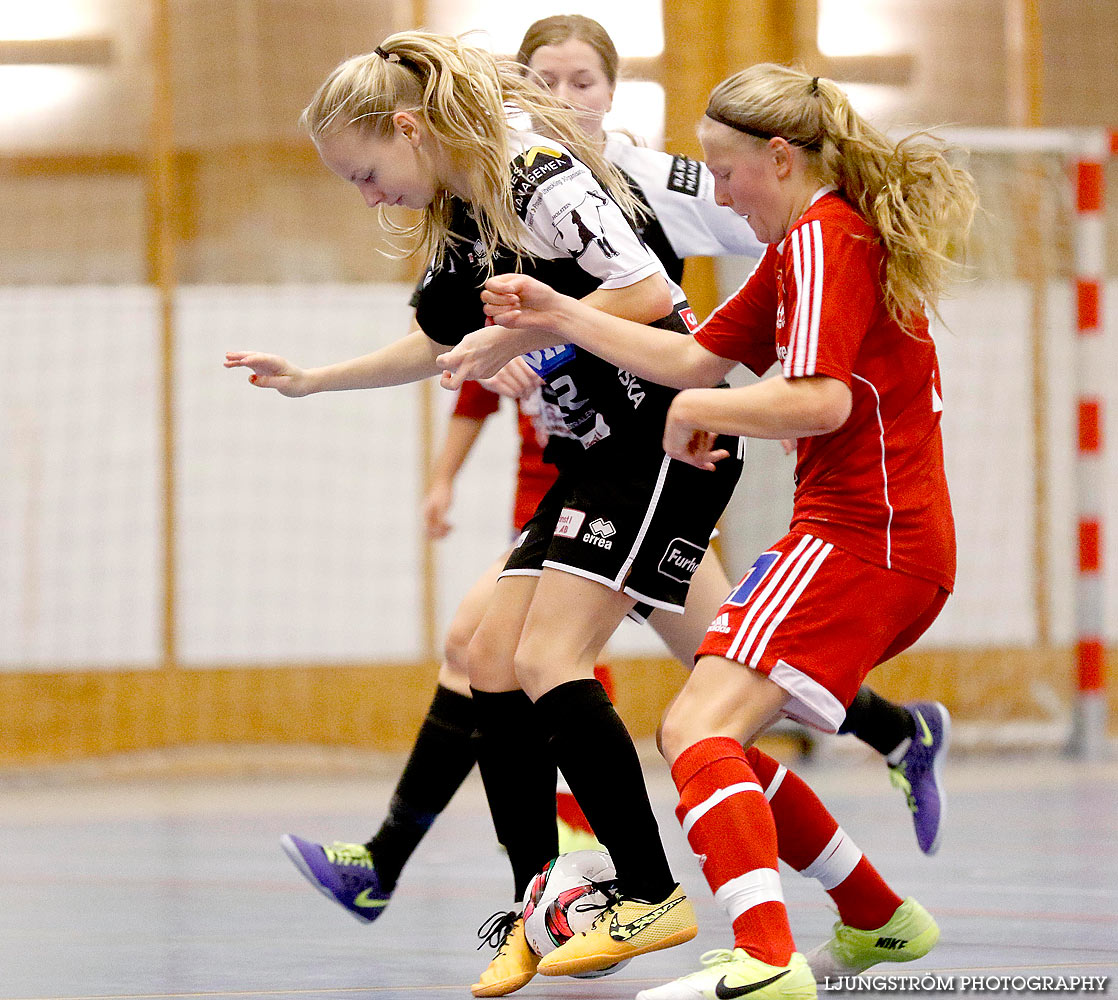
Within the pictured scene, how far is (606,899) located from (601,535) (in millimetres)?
533

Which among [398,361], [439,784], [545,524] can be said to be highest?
[398,361]

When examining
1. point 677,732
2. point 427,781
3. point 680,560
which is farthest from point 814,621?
point 427,781

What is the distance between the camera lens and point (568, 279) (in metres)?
2.43

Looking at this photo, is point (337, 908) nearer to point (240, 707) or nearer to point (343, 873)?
point (343, 873)

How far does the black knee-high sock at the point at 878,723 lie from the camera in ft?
10.0

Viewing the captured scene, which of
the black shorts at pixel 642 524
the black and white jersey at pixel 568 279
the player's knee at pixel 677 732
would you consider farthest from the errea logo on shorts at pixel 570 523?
the player's knee at pixel 677 732

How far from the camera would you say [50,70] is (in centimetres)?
598

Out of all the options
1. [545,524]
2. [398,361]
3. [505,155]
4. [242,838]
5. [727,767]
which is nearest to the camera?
[727,767]

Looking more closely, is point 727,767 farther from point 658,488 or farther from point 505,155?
point 505,155

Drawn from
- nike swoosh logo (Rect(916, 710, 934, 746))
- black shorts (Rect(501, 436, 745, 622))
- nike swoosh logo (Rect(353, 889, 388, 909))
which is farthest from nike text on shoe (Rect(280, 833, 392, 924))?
nike swoosh logo (Rect(916, 710, 934, 746))

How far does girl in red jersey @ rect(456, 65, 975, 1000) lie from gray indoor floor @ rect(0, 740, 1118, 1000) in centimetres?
43

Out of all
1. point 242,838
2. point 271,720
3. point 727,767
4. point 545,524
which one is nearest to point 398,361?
point 545,524

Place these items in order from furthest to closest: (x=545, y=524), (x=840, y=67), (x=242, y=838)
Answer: (x=840, y=67) → (x=242, y=838) → (x=545, y=524)

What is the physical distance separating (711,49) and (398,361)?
3790 millimetres
